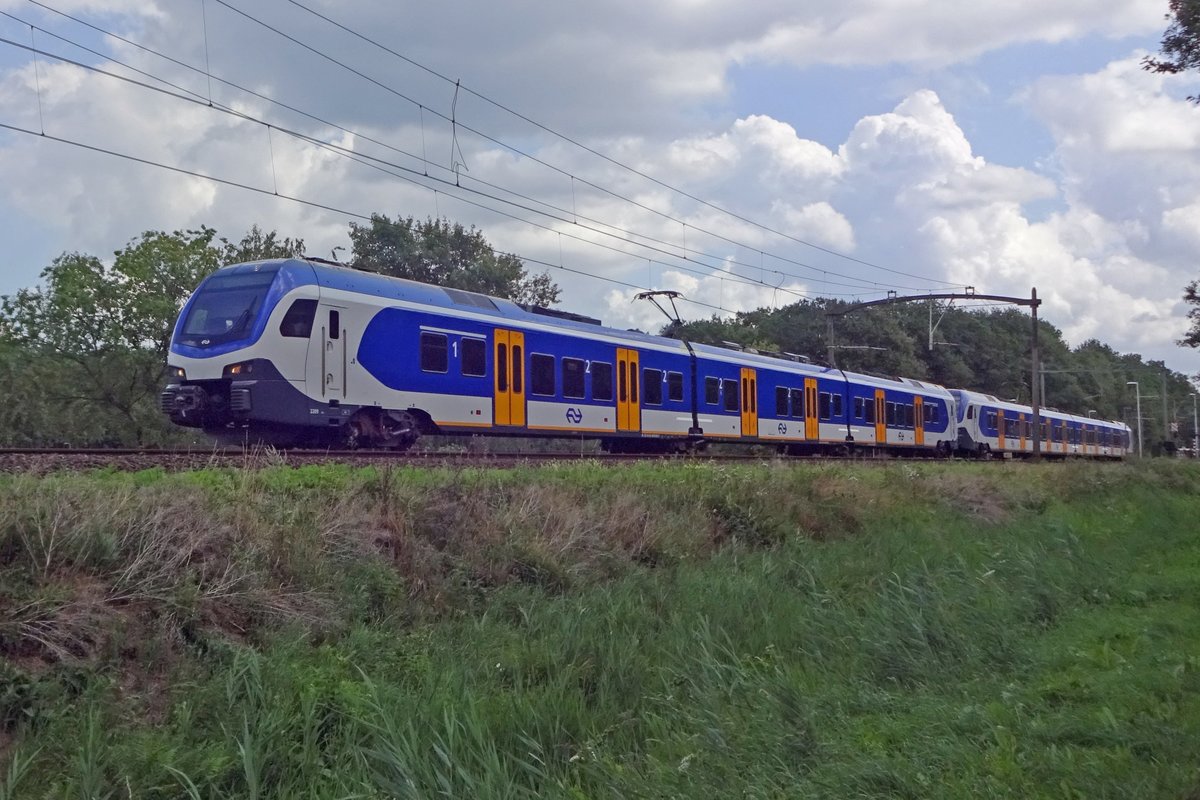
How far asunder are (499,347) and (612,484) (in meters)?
5.87

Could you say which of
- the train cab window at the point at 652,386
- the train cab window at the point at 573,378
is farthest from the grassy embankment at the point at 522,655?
the train cab window at the point at 652,386

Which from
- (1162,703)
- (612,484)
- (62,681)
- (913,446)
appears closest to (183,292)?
(612,484)

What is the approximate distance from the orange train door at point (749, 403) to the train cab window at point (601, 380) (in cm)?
626

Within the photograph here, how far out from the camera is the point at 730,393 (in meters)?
27.3

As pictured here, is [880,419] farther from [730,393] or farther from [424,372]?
[424,372]

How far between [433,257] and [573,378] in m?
29.0

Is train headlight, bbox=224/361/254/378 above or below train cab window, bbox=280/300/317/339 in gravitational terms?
below

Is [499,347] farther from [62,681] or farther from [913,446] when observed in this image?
[913,446]

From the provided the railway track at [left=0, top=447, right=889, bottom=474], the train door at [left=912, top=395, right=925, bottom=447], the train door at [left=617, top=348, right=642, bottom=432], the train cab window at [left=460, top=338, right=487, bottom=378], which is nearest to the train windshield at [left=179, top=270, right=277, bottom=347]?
the railway track at [left=0, top=447, right=889, bottom=474]

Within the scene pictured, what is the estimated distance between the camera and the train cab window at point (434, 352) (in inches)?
705

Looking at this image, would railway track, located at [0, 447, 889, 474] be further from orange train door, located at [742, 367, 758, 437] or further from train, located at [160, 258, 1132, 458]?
orange train door, located at [742, 367, 758, 437]

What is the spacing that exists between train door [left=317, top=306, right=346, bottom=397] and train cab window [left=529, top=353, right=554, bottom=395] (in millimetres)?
4637

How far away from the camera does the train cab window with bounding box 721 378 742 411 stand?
27109mm

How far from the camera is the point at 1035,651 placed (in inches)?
367
